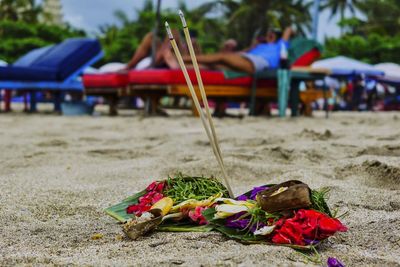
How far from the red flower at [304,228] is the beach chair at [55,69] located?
7.08 metres

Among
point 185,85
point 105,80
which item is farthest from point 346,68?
point 185,85

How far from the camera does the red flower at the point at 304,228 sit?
145 centimetres

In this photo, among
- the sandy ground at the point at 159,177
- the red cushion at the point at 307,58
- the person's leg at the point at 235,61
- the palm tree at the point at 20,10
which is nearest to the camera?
the sandy ground at the point at 159,177

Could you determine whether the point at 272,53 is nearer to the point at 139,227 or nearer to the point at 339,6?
the point at 139,227

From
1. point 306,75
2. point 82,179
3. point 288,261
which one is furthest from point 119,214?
point 306,75

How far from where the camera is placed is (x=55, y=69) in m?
8.34

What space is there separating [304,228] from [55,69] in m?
7.37

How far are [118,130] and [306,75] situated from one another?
3.14m

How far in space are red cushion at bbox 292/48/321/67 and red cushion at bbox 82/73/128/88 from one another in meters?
2.52

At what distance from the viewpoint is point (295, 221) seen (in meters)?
1.48

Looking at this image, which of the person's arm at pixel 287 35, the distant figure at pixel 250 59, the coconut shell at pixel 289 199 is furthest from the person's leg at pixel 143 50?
the coconut shell at pixel 289 199

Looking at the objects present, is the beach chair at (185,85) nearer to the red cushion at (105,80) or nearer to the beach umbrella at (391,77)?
the red cushion at (105,80)

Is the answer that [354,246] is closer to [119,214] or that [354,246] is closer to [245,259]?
[245,259]

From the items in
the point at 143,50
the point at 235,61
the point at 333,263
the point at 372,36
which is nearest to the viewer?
the point at 333,263
